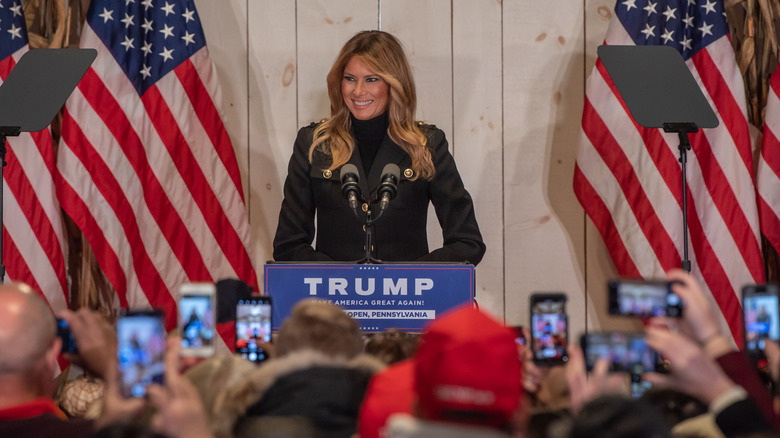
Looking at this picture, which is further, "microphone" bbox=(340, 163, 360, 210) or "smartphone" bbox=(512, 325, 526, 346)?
"microphone" bbox=(340, 163, 360, 210)

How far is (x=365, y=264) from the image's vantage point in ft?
9.85

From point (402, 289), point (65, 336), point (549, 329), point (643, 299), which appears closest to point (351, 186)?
point (402, 289)

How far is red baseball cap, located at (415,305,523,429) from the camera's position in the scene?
1.50 metres

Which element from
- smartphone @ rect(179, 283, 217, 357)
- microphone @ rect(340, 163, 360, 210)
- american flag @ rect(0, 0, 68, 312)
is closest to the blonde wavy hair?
microphone @ rect(340, 163, 360, 210)

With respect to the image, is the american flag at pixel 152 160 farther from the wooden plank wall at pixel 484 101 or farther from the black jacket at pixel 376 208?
the black jacket at pixel 376 208

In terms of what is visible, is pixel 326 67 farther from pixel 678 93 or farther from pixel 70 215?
pixel 678 93

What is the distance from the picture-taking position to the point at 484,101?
16.1 ft

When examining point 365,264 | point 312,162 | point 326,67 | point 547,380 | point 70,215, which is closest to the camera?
point 547,380

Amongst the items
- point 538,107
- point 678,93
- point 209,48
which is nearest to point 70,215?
point 209,48

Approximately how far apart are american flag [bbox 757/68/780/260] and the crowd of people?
8.16ft

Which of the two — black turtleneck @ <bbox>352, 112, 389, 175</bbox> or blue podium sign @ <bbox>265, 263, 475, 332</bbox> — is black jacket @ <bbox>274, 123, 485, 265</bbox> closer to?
black turtleneck @ <bbox>352, 112, 389, 175</bbox>

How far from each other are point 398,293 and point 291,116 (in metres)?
2.11

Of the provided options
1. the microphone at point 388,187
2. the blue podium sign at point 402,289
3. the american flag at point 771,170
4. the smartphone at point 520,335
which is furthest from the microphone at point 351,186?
the american flag at point 771,170

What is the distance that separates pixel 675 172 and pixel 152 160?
2.46 metres
